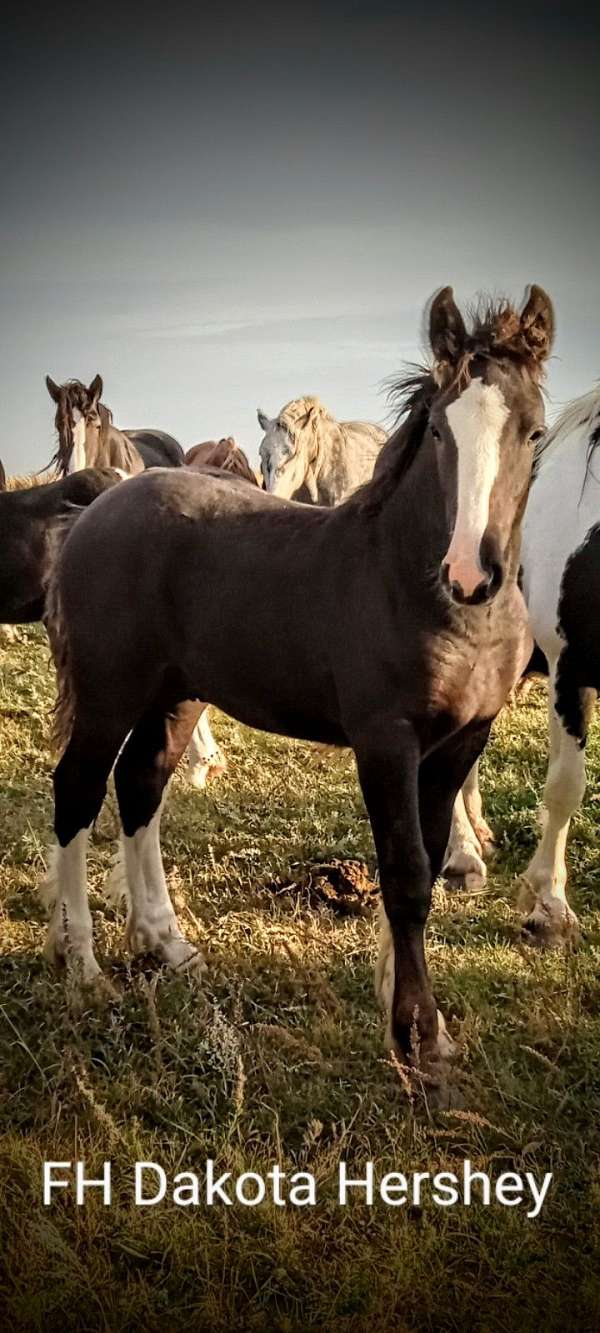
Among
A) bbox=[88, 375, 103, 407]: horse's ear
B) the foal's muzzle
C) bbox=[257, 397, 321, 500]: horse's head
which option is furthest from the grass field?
bbox=[88, 375, 103, 407]: horse's ear

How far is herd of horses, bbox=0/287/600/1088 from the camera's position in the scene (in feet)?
10.0

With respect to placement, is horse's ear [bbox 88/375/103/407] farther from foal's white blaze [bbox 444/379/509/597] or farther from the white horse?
foal's white blaze [bbox 444/379/509/597]

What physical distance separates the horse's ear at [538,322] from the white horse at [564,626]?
4.70 ft

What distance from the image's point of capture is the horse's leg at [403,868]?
3219 millimetres

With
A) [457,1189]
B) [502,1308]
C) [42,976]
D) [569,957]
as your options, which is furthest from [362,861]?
[502,1308]

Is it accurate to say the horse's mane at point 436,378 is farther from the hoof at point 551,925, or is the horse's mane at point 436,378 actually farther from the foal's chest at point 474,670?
the hoof at point 551,925

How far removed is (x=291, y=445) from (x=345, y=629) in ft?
17.5

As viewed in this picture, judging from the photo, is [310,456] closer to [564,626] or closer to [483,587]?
[564,626]

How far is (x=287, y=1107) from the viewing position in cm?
A: 322

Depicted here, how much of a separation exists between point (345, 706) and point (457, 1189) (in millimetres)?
1367

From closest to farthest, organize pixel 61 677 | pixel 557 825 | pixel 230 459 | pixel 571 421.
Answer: pixel 61 677
pixel 557 825
pixel 571 421
pixel 230 459

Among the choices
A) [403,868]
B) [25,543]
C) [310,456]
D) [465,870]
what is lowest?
[465,870]

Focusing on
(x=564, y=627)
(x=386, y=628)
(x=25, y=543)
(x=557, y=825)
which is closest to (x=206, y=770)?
(x=25, y=543)

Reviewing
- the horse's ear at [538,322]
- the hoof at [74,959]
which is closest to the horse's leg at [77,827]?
the hoof at [74,959]
